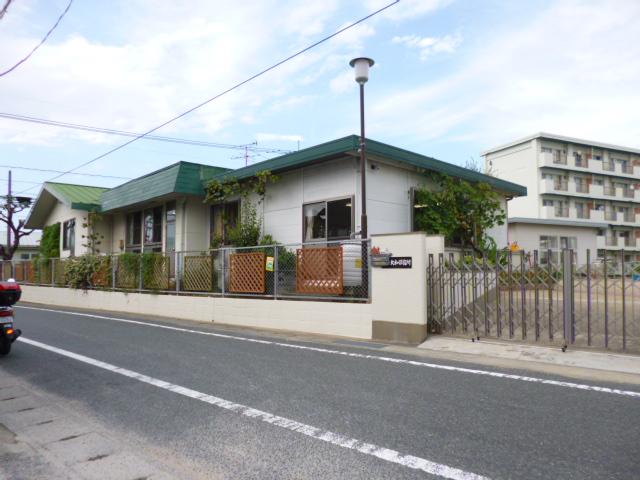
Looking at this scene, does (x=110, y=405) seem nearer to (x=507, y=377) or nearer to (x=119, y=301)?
(x=507, y=377)

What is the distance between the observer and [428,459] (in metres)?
3.28

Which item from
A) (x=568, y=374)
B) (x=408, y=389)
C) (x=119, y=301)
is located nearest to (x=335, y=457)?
(x=408, y=389)

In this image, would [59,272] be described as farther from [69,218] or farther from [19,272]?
[19,272]

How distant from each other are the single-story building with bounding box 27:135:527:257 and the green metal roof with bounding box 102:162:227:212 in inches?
1.3

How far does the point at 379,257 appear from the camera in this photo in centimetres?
855

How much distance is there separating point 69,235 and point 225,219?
12.1 metres

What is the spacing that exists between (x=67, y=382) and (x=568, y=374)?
20.1 feet

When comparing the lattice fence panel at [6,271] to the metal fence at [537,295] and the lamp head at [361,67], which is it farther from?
the metal fence at [537,295]

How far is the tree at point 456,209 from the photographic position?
13031 mm

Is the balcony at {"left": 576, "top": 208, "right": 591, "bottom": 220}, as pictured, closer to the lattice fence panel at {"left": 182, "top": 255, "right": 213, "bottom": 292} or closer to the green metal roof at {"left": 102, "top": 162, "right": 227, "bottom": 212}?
the green metal roof at {"left": 102, "top": 162, "right": 227, "bottom": 212}

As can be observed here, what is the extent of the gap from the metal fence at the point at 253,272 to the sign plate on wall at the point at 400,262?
1.92 feet

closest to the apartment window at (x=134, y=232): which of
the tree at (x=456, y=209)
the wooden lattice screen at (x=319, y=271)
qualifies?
the wooden lattice screen at (x=319, y=271)

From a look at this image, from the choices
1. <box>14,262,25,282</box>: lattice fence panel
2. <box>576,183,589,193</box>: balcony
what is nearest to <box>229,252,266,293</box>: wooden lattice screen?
<box>14,262,25,282</box>: lattice fence panel

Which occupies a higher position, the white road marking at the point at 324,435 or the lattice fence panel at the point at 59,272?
the lattice fence panel at the point at 59,272
